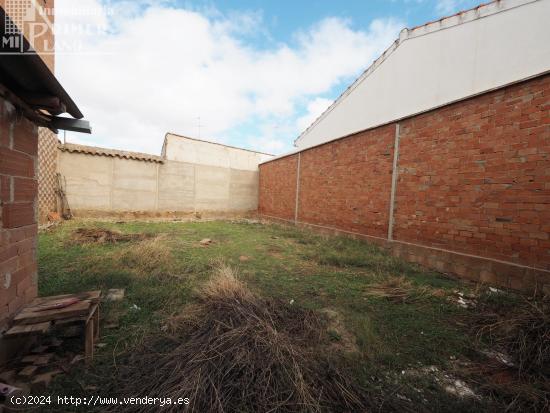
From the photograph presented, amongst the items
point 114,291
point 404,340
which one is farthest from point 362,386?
point 114,291

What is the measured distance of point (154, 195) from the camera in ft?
37.5

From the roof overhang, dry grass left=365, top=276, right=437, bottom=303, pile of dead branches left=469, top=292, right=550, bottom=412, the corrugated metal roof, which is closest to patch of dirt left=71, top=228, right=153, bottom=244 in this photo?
the roof overhang

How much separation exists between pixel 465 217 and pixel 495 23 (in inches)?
277

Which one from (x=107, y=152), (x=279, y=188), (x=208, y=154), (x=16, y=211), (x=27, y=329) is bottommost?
(x=27, y=329)

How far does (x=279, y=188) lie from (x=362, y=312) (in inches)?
361

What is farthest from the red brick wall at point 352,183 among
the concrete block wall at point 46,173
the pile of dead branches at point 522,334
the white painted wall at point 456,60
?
the concrete block wall at point 46,173

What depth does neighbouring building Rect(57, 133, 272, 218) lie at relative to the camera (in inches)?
376

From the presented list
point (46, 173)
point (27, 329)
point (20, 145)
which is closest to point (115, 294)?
point (27, 329)

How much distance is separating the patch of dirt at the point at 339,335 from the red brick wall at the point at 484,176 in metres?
3.42

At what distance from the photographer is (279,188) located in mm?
11719

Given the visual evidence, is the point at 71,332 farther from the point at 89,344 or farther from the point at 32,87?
the point at 32,87

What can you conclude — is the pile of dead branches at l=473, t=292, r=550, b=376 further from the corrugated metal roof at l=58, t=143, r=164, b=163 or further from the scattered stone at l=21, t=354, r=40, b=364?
the corrugated metal roof at l=58, t=143, r=164, b=163

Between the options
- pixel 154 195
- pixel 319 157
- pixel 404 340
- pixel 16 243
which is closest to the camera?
pixel 16 243

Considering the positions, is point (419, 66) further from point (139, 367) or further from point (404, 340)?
point (139, 367)
